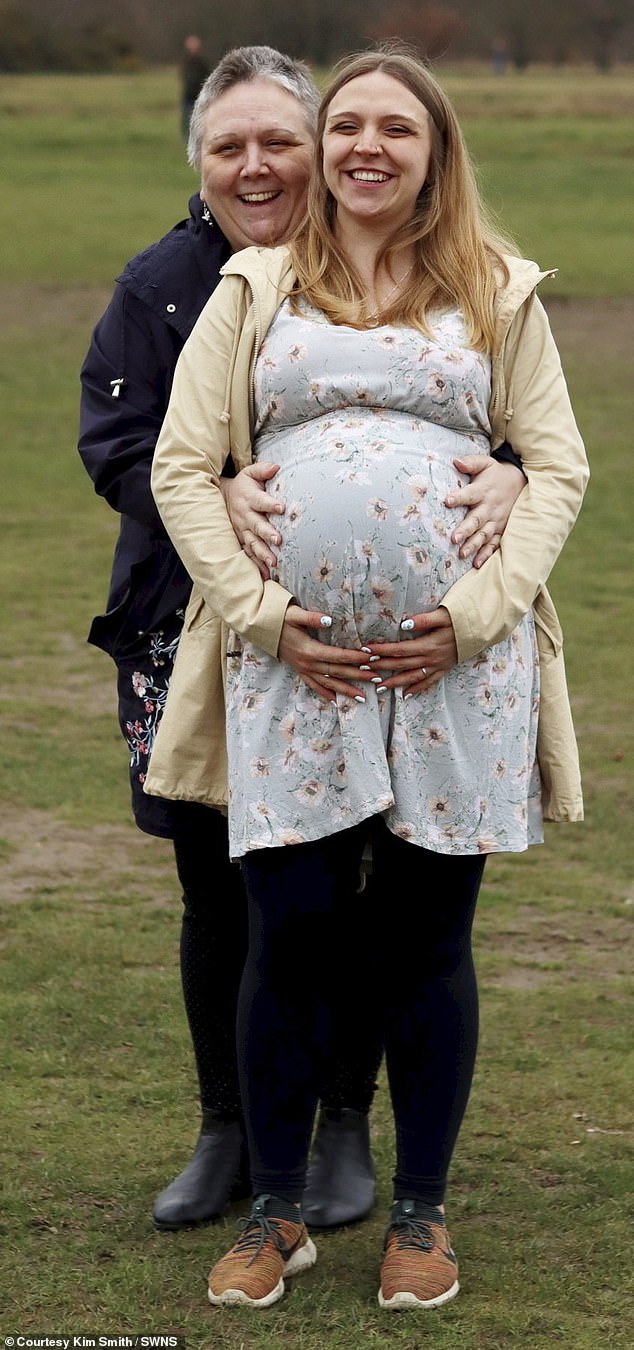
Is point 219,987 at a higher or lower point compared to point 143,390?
lower

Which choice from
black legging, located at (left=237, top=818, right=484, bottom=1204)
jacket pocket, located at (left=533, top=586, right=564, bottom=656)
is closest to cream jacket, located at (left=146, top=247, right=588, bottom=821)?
jacket pocket, located at (left=533, top=586, right=564, bottom=656)

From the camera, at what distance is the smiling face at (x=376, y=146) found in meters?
2.81

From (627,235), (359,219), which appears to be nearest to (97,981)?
(359,219)

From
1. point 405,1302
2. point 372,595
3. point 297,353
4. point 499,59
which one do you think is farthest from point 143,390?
point 499,59

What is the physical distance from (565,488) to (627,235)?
68.1 ft

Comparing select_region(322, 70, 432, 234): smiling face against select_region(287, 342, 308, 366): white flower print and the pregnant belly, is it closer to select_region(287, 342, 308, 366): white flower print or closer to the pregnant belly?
select_region(287, 342, 308, 366): white flower print

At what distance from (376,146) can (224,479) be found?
0.57m

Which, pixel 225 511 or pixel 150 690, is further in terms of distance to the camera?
pixel 150 690

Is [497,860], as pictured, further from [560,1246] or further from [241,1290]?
[241,1290]

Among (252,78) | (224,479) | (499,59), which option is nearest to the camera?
(224,479)

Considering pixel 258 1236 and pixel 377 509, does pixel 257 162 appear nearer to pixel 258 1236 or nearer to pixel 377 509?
pixel 377 509

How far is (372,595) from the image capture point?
2.72 metres

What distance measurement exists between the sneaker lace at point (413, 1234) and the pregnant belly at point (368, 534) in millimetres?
1007

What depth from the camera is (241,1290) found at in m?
2.93
